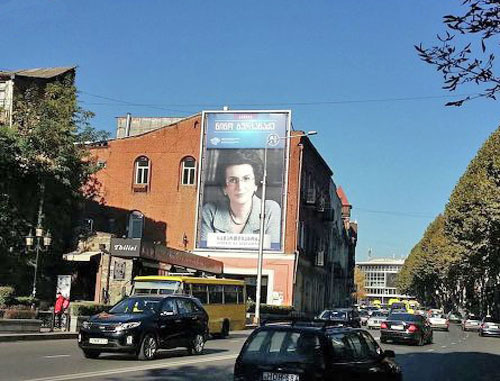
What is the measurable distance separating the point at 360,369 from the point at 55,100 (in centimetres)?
3400

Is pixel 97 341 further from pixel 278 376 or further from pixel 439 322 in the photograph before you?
pixel 439 322

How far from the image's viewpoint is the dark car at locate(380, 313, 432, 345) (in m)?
27.6

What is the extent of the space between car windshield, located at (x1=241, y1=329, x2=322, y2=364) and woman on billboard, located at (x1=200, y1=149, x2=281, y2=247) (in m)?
40.5

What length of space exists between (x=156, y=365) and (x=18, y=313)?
11.6 m

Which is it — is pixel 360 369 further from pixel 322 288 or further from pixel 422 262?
pixel 422 262

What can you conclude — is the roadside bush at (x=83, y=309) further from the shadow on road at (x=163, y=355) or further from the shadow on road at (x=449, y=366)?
the shadow on road at (x=449, y=366)

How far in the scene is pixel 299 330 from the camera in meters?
9.02

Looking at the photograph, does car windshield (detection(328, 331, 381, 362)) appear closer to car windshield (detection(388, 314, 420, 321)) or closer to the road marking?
the road marking

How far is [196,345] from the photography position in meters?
19.3

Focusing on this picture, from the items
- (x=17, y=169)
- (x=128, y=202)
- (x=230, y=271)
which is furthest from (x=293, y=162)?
(x=17, y=169)

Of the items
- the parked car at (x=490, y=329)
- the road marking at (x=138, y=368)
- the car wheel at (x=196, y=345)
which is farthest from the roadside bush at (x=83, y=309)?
the parked car at (x=490, y=329)

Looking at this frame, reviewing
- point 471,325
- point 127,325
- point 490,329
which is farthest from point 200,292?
point 471,325

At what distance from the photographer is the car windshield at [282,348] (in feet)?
28.3

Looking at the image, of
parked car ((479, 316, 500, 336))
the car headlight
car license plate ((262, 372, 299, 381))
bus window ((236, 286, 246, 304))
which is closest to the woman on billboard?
parked car ((479, 316, 500, 336))
